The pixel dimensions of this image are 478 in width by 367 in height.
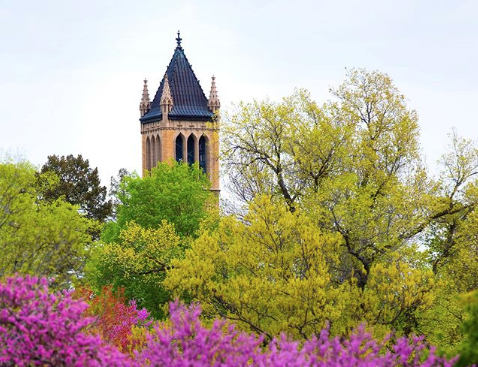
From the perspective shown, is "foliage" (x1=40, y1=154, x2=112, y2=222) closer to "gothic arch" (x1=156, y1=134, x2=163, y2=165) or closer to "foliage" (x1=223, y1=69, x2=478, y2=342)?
"gothic arch" (x1=156, y1=134, x2=163, y2=165)

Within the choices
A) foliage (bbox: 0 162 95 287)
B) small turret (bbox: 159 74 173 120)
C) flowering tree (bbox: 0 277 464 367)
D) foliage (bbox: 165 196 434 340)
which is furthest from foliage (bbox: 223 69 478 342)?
small turret (bbox: 159 74 173 120)

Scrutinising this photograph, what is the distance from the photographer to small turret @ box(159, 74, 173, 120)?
349 feet

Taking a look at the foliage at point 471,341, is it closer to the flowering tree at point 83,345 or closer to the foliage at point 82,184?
the flowering tree at point 83,345

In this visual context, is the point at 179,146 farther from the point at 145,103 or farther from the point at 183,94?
the point at 145,103

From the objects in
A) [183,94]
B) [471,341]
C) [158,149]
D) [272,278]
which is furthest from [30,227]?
[158,149]

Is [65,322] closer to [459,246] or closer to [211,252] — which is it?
[211,252]

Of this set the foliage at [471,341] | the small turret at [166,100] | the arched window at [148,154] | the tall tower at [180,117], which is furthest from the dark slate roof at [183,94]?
the foliage at [471,341]

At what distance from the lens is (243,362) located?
15812 mm

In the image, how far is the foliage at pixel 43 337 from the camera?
642 inches

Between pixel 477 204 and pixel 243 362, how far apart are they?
25.6 m

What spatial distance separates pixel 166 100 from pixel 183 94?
8.15 ft

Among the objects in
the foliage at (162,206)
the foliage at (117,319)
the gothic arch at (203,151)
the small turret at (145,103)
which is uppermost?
the small turret at (145,103)

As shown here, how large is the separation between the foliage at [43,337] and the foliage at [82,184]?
70682mm

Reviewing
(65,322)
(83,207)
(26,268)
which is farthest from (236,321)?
(83,207)
